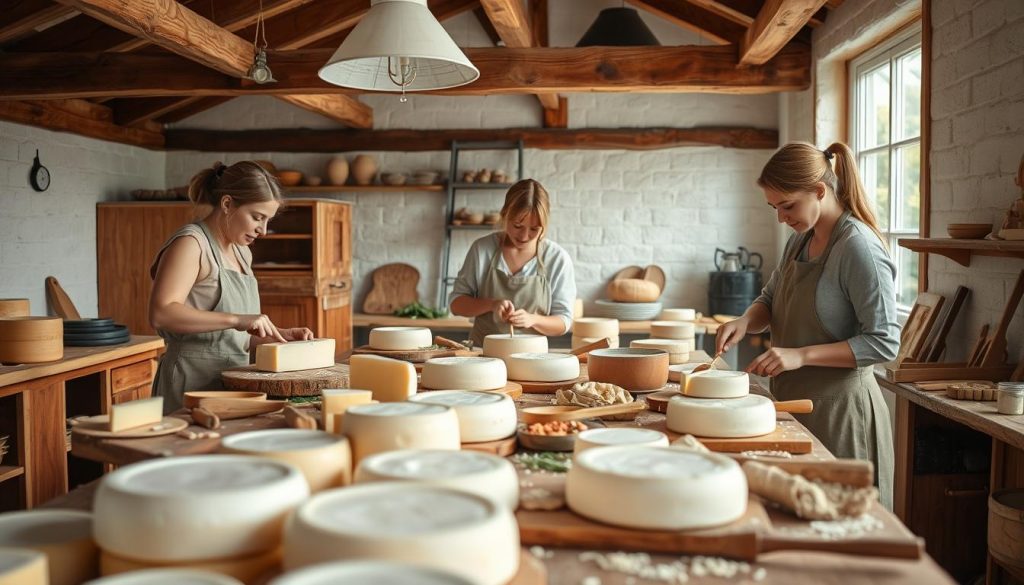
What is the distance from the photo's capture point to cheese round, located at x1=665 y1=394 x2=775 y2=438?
199 cm

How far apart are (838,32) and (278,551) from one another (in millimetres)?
4984

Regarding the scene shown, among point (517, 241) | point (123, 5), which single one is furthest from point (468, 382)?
point (123, 5)

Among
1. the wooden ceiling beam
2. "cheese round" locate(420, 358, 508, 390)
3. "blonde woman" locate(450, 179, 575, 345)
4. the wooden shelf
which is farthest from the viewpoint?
the wooden ceiling beam

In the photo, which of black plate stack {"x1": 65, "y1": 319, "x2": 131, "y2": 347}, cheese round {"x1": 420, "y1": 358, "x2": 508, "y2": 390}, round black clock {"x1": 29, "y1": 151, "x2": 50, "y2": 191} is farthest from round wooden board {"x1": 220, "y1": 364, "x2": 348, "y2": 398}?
round black clock {"x1": 29, "y1": 151, "x2": 50, "y2": 191}

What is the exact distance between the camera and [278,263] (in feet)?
23.9

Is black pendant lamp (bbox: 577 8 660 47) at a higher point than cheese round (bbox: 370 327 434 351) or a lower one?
higher

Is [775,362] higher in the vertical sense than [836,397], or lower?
higher

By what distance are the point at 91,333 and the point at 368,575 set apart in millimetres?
3594

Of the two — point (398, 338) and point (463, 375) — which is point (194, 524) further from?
point (398, 338)

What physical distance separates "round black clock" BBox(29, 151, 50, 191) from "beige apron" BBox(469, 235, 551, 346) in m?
4.04

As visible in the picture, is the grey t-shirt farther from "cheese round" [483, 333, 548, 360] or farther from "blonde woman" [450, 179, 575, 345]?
"blonde woman" [450, 179, 575, 345]

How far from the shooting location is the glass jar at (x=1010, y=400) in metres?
2.69

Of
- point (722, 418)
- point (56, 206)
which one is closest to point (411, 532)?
point (722, 418)

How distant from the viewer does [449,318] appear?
275 inches
